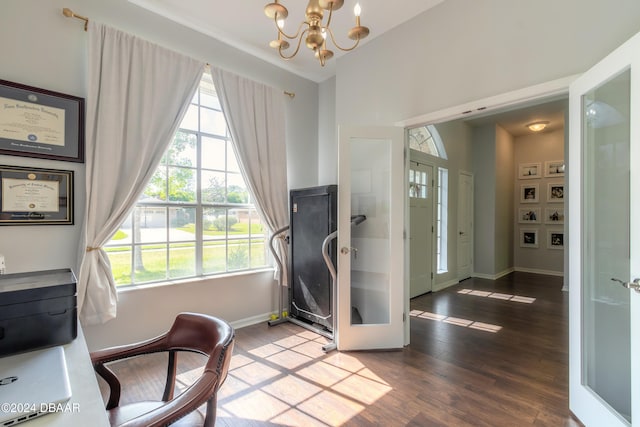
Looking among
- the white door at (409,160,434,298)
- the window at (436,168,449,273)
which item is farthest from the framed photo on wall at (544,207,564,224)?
the white door at (409,160,434,298)

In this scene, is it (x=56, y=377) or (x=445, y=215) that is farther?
(x=445, y=215)

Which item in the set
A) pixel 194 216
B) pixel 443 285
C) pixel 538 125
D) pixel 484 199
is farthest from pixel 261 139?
pixel 538 125

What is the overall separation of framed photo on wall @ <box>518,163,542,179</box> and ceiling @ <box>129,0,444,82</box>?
5582 millimetres

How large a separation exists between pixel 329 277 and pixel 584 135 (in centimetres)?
236

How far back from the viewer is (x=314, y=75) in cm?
409

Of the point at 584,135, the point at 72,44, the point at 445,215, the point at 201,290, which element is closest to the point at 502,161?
the point at 445,215

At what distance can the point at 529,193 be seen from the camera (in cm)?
679

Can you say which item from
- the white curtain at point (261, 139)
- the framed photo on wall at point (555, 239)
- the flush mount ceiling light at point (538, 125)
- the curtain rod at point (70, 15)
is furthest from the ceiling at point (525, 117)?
the curtain rod at point (70, 15)

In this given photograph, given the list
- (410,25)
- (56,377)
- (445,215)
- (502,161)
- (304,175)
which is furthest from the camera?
(502,161)

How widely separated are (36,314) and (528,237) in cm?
818

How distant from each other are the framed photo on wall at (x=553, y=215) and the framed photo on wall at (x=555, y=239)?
219mm

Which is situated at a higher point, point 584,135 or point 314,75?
point 314,75

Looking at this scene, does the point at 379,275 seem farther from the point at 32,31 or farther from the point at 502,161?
the point at 502,161

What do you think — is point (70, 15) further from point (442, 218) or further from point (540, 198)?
point (540, 198)
